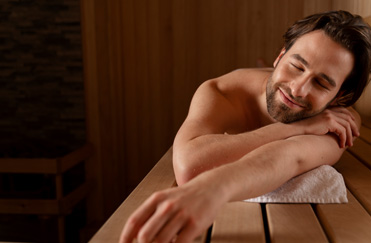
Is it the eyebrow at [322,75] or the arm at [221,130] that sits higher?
the eyebrow at [322,75]

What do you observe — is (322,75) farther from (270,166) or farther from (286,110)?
(270,166)

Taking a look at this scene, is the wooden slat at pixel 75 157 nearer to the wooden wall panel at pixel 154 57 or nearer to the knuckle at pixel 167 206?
the wooden wall panel at pixel 154 57

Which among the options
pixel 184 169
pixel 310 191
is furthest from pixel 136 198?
pixel 310 191

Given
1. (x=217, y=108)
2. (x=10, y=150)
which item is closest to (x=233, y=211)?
(x=217, y=108)

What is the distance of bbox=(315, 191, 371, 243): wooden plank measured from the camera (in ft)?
3.19

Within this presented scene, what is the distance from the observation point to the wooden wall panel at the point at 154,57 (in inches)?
129

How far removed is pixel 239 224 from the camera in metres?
1.04

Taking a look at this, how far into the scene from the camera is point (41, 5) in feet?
10.6

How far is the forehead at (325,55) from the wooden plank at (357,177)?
0.35 meters

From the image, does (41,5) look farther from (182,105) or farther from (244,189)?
(244,189)

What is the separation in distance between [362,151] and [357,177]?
47cm

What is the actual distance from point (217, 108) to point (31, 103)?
237 centimetres

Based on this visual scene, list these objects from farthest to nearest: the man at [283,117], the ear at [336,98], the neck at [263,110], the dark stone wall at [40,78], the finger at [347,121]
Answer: the dark stone wall at [40,78] < the neck at [263,110] < the ear at [336,98] < the finger at [347,121] < the man at [283,117]

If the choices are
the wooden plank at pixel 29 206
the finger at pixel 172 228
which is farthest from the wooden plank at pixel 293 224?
the wooden plank at pixel 29 206
